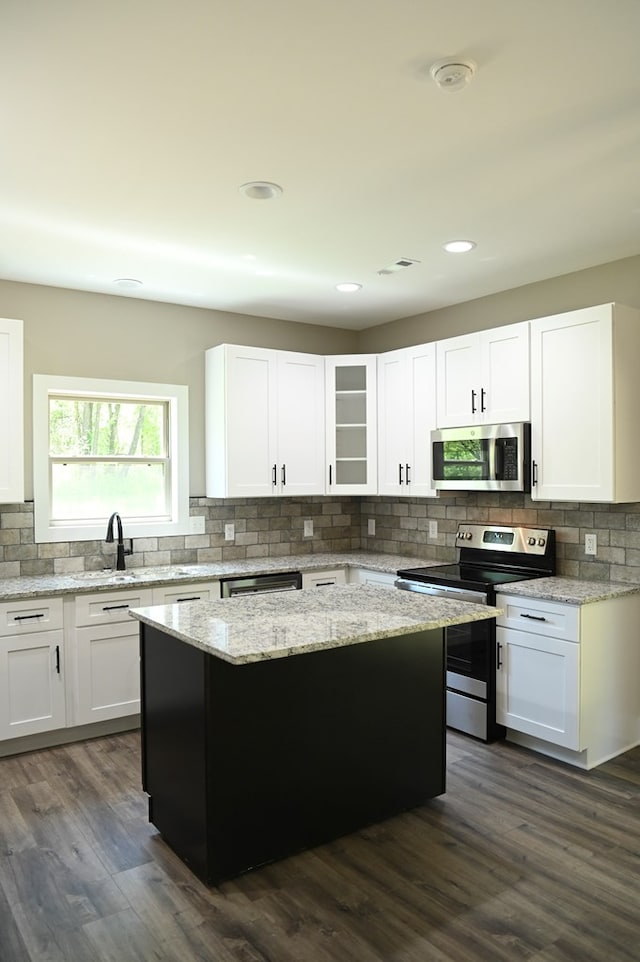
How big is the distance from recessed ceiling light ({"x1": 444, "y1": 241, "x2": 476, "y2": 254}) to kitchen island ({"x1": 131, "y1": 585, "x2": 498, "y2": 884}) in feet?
5.92

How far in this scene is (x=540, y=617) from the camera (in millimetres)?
3525

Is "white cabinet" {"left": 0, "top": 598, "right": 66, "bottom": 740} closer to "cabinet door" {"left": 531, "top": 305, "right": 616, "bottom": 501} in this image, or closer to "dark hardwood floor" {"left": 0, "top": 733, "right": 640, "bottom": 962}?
"dark hardwood floor" {"left": 0, "top": 733, "right": 640, "bottom": 962}

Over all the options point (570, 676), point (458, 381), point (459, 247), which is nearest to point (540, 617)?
point (570, 676)

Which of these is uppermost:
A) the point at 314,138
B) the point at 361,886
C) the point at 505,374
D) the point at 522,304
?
the point at 314,138

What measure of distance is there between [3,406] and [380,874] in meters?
2.94

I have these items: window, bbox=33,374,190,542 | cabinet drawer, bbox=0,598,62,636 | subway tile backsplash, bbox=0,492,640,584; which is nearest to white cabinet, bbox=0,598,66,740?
cabinet drawer, bbox=0,598,62,636

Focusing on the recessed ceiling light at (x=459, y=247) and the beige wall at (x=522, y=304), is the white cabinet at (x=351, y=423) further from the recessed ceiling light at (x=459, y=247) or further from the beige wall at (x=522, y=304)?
the recessed ceiling light at (x=459, y=247)

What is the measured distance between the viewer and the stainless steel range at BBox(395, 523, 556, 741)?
3.76m

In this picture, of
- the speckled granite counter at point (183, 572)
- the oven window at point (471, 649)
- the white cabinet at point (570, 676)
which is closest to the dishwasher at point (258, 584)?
the speckled granite counter at point (183, 572)

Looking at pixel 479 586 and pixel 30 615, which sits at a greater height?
pixel 479 586

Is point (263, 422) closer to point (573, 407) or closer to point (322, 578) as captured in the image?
point (322, 578)

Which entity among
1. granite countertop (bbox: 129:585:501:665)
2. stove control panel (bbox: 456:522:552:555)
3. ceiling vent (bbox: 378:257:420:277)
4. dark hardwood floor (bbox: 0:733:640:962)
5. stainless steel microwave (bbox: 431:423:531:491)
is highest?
ceiling vent (bbox: 378:257:420:277)

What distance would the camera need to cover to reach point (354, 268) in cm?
393

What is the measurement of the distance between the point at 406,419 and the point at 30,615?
2.65m
